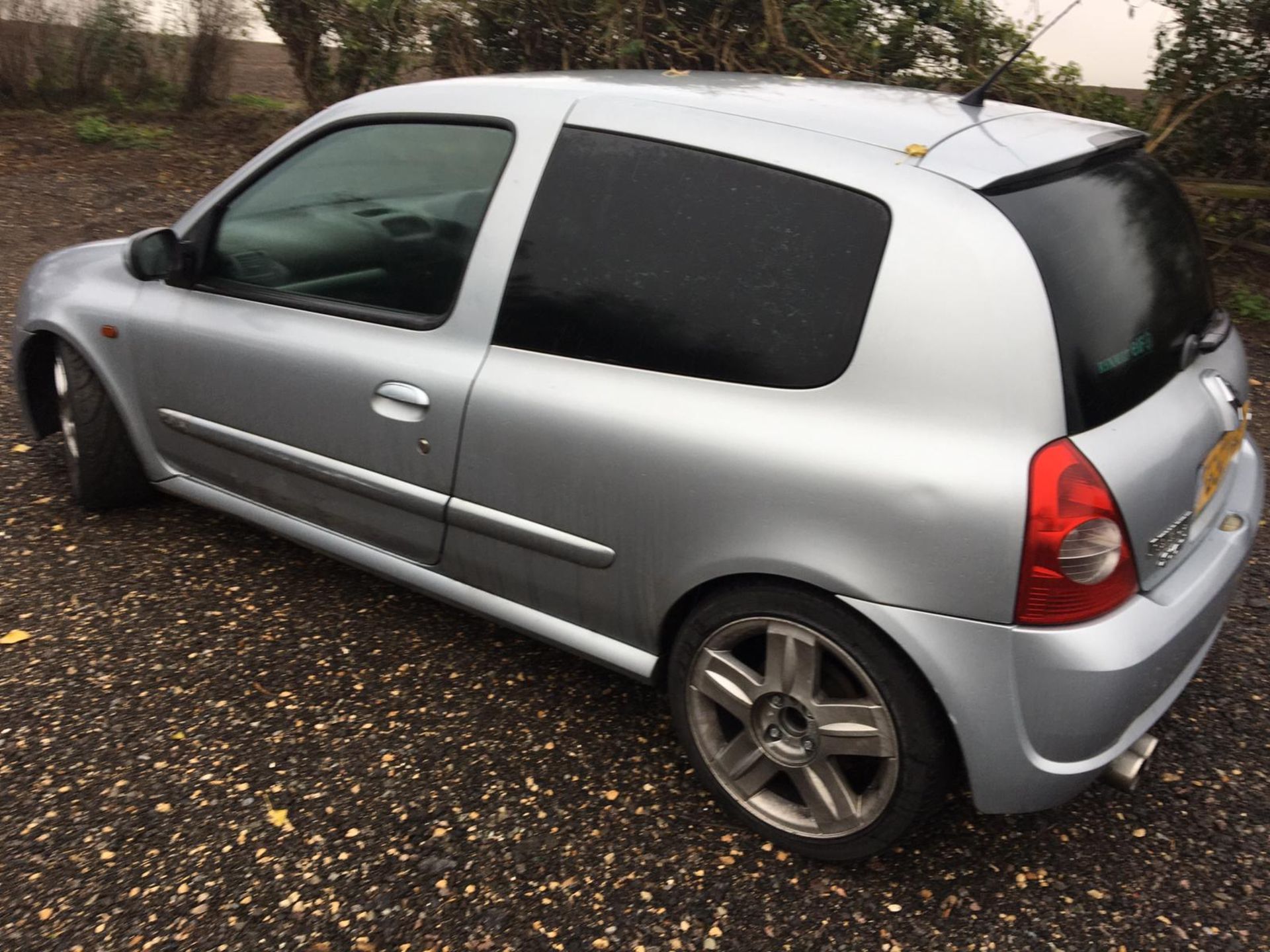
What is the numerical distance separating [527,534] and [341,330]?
32.7 inches

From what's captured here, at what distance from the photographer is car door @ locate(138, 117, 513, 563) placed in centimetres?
280

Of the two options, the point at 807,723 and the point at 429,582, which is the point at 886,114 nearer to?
the point at 807,723

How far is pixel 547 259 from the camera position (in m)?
2.63

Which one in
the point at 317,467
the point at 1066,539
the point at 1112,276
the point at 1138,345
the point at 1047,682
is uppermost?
the point at 1112,276

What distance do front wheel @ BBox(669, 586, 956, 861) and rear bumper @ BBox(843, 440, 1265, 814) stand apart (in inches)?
3.1

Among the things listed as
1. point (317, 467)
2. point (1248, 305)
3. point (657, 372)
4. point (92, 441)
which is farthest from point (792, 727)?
point (1248, 305)

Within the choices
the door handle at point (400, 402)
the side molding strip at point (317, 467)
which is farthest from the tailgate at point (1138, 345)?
the side molding strip at point (317, 467)

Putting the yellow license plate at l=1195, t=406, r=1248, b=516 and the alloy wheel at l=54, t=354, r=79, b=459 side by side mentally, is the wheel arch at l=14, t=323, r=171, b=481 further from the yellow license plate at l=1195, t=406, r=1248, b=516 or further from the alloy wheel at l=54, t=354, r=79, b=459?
the yellow license plate at l=1195, t=406, r=1248, b=516

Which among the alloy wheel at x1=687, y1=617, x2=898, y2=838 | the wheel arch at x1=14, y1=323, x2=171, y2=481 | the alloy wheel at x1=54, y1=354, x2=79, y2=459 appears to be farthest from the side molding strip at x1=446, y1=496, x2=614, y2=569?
the alloy wheel at x1=54, y1=354, x2=79, y2=459

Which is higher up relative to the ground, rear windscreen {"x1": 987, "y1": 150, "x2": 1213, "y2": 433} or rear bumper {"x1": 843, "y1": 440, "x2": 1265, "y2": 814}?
rear windscreen {"x1": 987, "y1": 150, "x2": 1213, "y2": 433}

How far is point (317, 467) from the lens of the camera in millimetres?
3107

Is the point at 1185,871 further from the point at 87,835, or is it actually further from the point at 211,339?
the point at 211,339

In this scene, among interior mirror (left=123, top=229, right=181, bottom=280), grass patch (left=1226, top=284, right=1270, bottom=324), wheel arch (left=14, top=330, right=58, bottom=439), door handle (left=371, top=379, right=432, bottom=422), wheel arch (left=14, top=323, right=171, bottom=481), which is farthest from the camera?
grass patch (left=1226, top=284, right=1270, bottom=324)

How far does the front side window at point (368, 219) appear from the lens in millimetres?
2826
